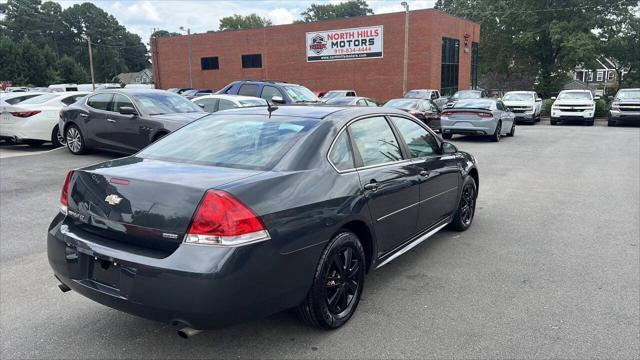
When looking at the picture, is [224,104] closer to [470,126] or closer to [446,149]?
[470,126]

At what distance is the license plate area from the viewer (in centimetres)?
292

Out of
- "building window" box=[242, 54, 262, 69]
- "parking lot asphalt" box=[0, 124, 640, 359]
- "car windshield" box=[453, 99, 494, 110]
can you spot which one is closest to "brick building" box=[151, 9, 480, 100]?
"building window" box=[242, 54, 262, 69]

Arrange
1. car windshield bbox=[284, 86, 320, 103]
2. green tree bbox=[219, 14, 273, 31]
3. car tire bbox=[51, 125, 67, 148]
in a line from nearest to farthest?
car tire bbox=[51, 125, 67, 148] → car windshield bbox=[284, 86, 320, 103] → green tree bbox=[219, 14, 273, 31]

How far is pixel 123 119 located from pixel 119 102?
1.72 ft

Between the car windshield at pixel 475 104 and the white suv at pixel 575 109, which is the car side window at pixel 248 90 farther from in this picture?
the white suv at pixel 575 109

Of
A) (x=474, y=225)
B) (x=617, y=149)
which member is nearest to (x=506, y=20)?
(x=617, y=149)

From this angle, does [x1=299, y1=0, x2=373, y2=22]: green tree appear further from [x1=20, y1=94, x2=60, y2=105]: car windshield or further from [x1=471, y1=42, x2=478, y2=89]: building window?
[x1=20, y1=94, x2=60, y2=105]: car windshield

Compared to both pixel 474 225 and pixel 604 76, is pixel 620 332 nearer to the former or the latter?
pixel 474 225

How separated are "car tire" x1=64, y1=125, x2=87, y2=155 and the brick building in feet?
94.8

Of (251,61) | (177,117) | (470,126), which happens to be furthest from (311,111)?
(251,61)

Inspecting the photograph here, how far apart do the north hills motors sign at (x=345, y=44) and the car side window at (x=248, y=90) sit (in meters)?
23.3

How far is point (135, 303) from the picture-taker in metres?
2.84

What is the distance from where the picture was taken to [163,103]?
1065cm

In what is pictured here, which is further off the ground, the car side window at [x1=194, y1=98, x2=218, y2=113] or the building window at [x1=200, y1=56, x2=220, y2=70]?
the building window at [x1=200, y1=56, x2=220, y2=70]
